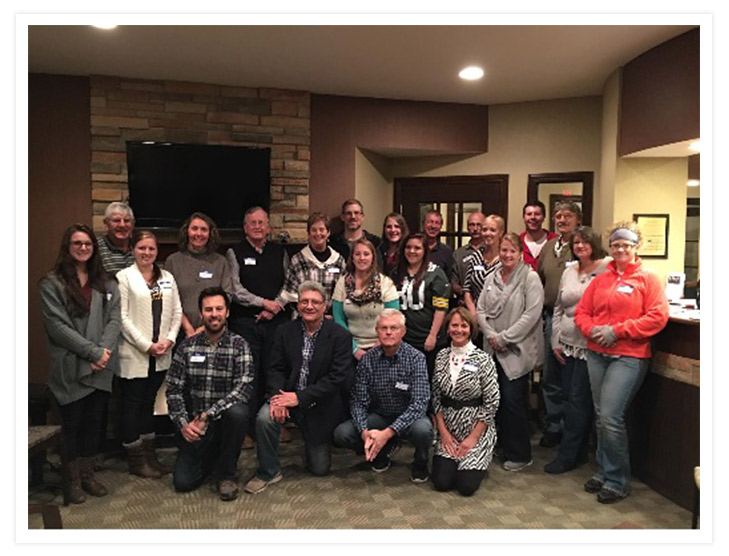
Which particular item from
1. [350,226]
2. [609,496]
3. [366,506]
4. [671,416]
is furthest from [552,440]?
[350,226]

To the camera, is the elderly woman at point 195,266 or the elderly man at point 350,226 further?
the elderly man at point 350,226

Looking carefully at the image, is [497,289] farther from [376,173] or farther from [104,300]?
[376,173]

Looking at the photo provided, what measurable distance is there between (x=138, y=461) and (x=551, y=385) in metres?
2.46

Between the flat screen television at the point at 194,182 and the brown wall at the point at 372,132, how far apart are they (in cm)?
55

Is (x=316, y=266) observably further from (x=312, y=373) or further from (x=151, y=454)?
(x=151, y=454)

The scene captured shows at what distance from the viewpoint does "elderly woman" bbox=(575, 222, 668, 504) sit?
118 inches

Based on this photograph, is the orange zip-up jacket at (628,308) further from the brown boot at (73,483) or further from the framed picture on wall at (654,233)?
the brown boot at (73,483)

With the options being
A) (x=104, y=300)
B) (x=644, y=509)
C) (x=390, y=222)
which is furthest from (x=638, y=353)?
(x=104, y=300)

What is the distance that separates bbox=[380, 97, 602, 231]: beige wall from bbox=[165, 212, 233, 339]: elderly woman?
9.87 feet

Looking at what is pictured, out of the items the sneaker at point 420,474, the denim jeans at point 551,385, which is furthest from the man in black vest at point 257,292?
the denim jeans at point 551,385

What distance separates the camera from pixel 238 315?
391 cm

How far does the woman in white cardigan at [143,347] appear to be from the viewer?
131 inches

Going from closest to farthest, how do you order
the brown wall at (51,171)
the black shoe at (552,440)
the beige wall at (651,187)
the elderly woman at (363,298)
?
the elderly woman at (363,298) → the black shoe at (552,440) → the beige wall at (651,187) → the brown wall at (51,171)

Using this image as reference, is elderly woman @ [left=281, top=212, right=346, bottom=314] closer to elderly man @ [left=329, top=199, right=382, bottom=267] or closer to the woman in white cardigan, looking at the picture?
elderly man @ [left=329, top=199, right=382, bottom=267]
